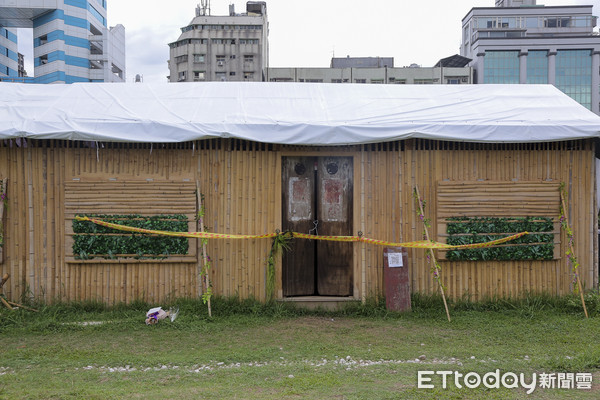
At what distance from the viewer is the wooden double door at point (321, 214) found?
8.14 m

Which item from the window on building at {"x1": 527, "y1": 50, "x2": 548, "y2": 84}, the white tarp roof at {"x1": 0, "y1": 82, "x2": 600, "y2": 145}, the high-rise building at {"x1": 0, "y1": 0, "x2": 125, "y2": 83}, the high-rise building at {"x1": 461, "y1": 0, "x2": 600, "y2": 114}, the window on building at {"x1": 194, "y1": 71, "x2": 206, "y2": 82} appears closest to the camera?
the white tarp roof at {"x1": 0, "y1": 82, "x2": 600, "y2": 145}

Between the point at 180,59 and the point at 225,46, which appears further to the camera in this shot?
the point at 180,59

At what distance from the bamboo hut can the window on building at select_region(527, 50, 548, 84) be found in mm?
61696

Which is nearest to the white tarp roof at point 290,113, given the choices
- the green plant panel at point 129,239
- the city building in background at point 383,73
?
the green plant panel at point 129,239

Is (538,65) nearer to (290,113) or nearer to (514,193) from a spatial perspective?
(514,193)

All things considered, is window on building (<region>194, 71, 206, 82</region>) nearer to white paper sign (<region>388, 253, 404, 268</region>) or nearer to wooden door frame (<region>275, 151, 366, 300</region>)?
wooden door frame (<region>275, 151, 366, 300</region>)

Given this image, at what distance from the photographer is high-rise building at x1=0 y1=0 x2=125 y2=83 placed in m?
51.2

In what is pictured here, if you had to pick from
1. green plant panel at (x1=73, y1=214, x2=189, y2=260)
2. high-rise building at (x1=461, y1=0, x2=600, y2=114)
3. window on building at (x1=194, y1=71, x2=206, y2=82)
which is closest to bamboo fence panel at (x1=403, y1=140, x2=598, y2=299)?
green plant panel at (x1=73, y1=214, x2=189, y2=260)

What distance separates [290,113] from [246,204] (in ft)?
5.81

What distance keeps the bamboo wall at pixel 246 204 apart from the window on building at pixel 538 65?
62008 millimetres

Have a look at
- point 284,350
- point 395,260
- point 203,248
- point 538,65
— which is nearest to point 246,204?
point 203,248

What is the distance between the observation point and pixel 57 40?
2037 inches

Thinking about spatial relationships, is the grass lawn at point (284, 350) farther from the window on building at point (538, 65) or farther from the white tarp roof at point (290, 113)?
the window on building at point (538, 65)

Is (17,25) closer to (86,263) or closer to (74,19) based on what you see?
(74,19)
